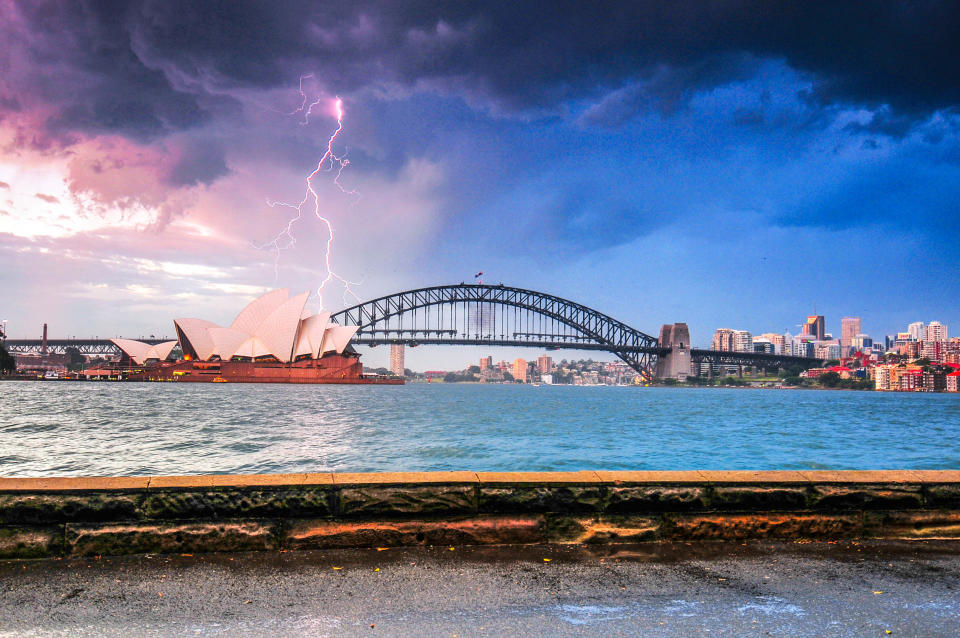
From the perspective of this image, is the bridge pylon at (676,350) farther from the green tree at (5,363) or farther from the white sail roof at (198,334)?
the green tree at (5,363)

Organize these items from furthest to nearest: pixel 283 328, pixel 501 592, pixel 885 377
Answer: pixel 885 377 → pixel 283 328 → pixel 501 592

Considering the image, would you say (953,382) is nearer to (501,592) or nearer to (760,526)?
(760,526)

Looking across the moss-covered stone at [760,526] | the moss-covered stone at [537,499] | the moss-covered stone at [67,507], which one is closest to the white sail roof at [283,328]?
the moss-covered stone at [67,507]

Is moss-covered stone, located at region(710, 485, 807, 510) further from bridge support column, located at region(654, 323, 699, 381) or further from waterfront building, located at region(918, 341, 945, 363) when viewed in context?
waterfront building, located at region(918, 341, 945, 363)

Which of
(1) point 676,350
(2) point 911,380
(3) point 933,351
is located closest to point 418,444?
(1) point 676,350

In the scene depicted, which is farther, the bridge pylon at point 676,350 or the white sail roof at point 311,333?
the bridge pylon at point 676,350

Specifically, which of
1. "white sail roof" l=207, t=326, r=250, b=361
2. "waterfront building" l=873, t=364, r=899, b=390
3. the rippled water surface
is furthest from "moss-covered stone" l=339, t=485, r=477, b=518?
"waterfront building" l=873, t=364, r=899, b=390

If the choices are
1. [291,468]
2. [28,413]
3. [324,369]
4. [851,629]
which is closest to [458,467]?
[291,468]

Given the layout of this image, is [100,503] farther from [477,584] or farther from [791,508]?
[791,508]
